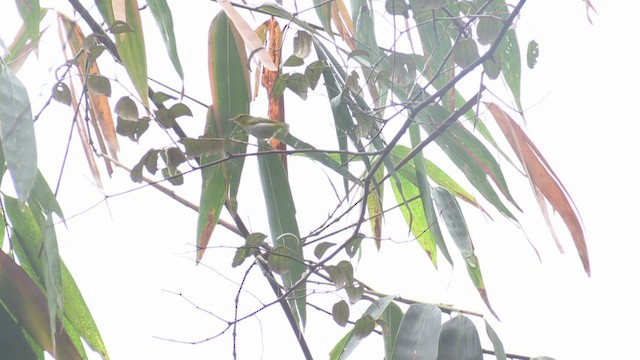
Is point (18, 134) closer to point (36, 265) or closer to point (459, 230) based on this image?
point (36, 265)

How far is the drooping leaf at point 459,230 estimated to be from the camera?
63 cm

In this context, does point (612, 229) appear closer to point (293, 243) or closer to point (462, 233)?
point (462, 233)

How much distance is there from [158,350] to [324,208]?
0.89 feet

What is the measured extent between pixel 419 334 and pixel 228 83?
26 cm

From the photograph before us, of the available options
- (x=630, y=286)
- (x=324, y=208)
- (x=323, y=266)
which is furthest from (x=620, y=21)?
(x=323, y=266)

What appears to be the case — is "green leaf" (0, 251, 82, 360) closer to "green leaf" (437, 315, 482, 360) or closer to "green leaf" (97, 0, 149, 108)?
"green leaf" (97, 0, 149, 108)

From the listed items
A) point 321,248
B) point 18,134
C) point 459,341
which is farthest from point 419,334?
point 18,134

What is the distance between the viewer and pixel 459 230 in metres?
0.64

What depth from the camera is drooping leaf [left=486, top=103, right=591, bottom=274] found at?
0.61m

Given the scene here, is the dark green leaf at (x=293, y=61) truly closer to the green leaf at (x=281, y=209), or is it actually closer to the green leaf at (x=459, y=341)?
the green leaf at (x=281, y=209)

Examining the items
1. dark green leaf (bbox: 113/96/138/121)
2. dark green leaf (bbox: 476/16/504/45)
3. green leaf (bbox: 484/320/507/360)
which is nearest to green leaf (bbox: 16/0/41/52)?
dark green leaf (bbox: 113/96/138/121)

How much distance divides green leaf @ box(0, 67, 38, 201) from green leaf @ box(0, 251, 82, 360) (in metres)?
0.14

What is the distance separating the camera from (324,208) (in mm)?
1020

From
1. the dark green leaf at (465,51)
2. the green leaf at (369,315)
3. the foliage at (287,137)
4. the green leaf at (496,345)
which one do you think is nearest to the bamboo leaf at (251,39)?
the foliage at (287,137)
